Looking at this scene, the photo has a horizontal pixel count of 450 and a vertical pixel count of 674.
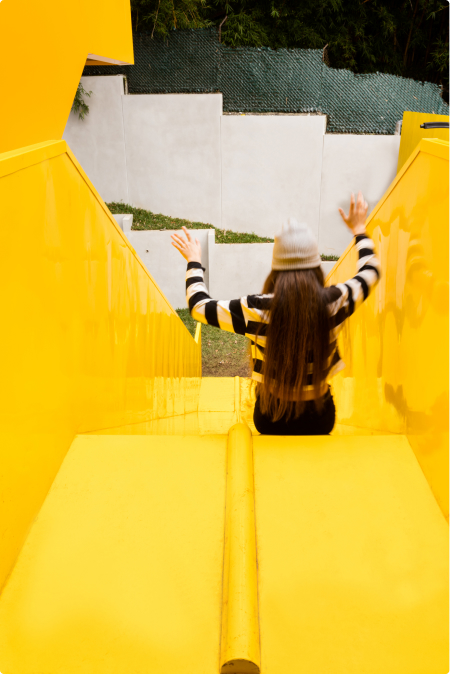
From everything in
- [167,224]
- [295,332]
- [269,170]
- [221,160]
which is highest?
[221,160]

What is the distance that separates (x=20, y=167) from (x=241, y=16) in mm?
9057

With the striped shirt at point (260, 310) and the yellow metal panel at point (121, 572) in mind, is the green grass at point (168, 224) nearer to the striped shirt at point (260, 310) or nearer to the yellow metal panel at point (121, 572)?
the striped shirt at point (260, 310)

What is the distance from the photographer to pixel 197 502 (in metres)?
1.09

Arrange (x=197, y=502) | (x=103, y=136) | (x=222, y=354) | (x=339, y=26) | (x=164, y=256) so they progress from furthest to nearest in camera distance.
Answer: (x=339, y=26), (x=103, y=136), (x=164, y=256), (x=222, y=354), (x=197, y=502)

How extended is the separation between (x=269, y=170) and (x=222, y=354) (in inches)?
144

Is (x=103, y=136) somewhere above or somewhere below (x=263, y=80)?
below

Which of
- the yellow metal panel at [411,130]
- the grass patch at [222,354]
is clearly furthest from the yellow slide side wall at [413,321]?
the yellow metal panel at [411,130]

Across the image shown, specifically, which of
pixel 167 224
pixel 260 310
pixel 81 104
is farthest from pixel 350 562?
pixel 81 104

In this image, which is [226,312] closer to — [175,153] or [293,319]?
[293,319]

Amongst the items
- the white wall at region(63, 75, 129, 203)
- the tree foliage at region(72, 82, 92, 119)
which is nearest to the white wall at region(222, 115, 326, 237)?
the white wall at region(63, 75, 129, 203)

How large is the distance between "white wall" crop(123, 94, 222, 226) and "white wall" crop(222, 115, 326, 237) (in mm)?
257

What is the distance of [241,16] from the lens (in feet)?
26.6

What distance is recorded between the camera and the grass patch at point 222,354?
6430 mm

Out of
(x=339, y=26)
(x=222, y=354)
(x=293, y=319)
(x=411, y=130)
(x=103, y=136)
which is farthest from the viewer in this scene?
(x=339, y=26)
